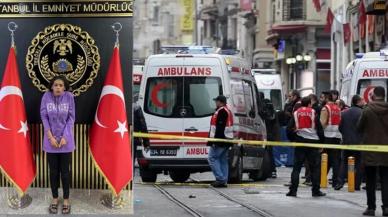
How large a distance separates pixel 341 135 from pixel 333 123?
0.31 m

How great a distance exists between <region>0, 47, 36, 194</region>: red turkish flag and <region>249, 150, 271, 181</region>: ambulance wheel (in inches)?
411

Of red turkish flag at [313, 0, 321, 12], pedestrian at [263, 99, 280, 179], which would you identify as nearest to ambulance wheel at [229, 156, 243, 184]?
pedestrian at [263, 99, 280, 179]

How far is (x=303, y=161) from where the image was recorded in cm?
1927

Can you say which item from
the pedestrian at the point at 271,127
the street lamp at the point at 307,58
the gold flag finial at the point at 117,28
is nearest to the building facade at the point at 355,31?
the street lamp at the point at 307,58

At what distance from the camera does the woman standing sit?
14500 millimetres

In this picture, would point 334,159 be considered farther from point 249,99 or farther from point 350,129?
point 249,99

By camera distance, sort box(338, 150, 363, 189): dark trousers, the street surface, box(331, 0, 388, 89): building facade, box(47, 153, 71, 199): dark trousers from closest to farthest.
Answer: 1. box(47, 153, 71, 199): dark trousers
2. the street surface
3. box(338, 150, 363, 189): dark trousers
4. box(331, 0, 388, 89): building facade

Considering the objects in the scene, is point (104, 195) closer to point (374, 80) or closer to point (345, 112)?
point (345, 112)

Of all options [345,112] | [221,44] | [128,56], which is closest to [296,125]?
[345,112]

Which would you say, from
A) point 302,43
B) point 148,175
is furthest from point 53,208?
point 302,43

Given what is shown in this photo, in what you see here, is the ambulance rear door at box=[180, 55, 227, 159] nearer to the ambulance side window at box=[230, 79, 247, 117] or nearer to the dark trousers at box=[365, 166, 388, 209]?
the ambulance side window at box=[230, 79, 247, 117]

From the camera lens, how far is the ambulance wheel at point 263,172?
24.7m

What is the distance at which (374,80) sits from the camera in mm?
25094

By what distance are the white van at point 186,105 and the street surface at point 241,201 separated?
20.4 inches
